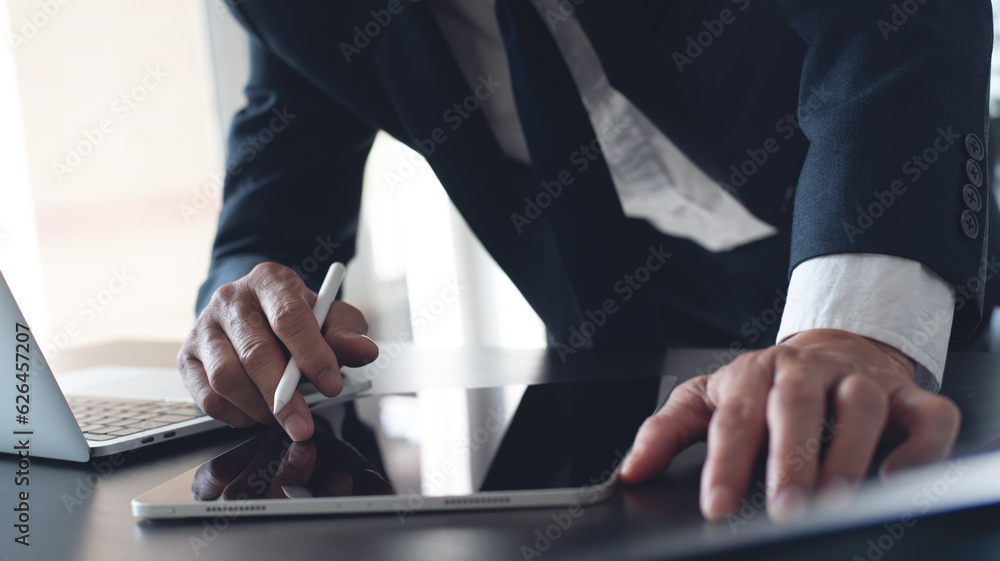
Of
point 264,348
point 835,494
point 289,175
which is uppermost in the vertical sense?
point 289,175

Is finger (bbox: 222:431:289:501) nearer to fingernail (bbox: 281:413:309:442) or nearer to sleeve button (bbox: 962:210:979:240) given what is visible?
fingernail (bbox: 281:413:309:442)

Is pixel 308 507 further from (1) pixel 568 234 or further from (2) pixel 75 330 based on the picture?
(2) pixel 75 330

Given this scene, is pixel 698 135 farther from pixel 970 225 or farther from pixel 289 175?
A: pixel 289 175

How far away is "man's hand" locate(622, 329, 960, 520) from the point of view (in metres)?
0.38

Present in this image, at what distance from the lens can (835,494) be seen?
14.9 inches

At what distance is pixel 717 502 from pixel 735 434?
5 cm

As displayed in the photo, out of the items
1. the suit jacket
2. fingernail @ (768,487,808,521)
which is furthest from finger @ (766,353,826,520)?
the suit jacket

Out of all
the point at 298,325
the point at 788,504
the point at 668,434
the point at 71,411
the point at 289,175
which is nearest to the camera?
the point at 788,504

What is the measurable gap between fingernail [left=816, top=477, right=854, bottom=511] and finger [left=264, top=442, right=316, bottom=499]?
1.03 feet

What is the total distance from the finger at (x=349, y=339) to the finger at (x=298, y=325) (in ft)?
0.08

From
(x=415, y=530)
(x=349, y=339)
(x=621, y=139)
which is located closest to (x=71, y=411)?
(x=349, y=339)

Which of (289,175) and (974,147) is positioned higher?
(289,175)

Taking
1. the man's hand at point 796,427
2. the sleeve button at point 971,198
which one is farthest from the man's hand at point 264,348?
the sleeve button at point 971,198

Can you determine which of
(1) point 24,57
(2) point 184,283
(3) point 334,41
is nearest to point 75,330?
(2) point 184,283
